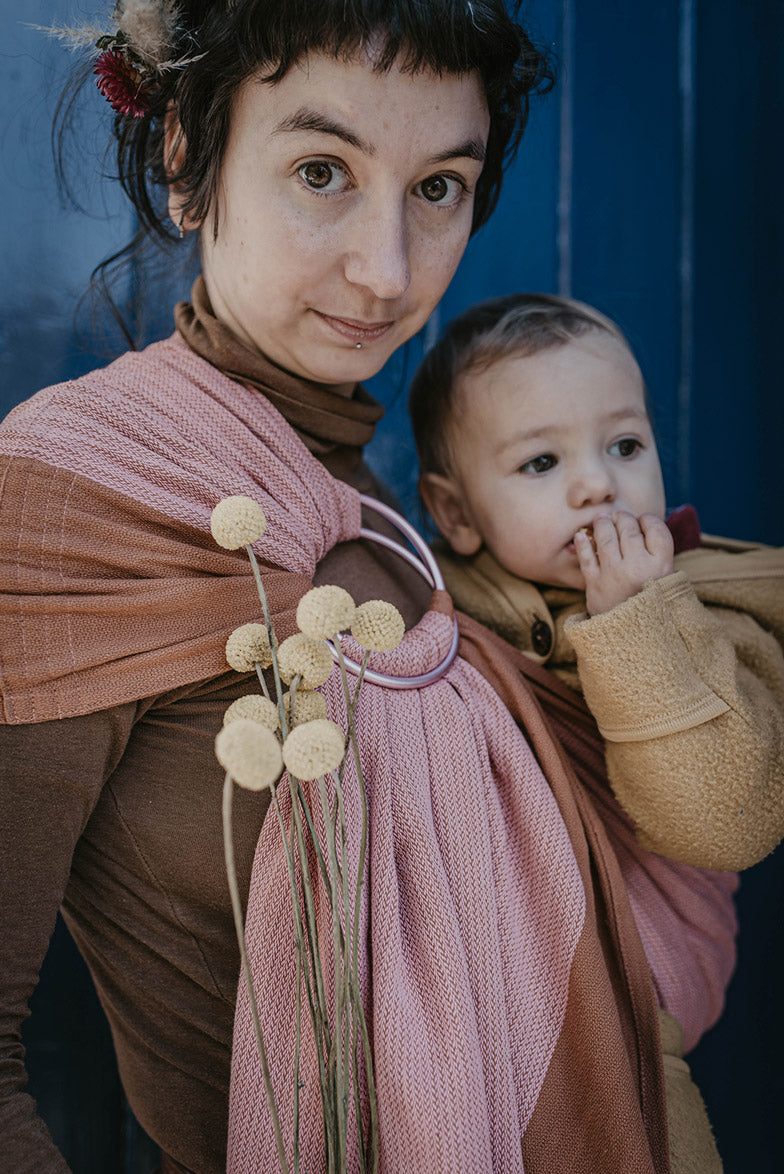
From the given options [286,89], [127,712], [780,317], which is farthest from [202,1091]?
[780,317]

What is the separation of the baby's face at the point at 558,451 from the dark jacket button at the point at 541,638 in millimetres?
69

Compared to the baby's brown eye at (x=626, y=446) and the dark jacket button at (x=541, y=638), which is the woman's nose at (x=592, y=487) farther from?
the dark jacket button at (x=541, y=638)

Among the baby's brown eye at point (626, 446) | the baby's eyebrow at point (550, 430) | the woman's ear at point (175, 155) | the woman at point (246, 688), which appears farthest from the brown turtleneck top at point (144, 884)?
the baby's brown eye at point (626, 446)

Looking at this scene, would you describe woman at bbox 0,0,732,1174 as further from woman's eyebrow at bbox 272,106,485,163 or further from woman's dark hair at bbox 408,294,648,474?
woman's dark hair at bbox 408,294,648,474

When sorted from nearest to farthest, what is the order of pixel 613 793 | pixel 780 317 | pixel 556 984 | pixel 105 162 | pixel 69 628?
1. pixel 69 628
2. pixel 556 984
3. pixel 613 793
4. pixel 105 162
5. pixel 780 317

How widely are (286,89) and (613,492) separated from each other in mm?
658

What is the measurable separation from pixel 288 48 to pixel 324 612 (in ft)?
2.14

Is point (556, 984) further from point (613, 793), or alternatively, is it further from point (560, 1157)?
point (613, 793)

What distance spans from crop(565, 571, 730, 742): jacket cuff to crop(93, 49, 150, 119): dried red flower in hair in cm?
83

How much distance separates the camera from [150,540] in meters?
0.93

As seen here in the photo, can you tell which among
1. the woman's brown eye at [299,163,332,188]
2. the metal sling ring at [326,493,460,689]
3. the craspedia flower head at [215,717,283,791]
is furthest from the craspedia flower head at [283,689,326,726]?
the woman's brown eye at [299,163,332,188]

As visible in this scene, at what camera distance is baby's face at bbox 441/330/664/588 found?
132cm

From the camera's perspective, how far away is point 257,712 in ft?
2.43

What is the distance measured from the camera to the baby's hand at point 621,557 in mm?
1188
